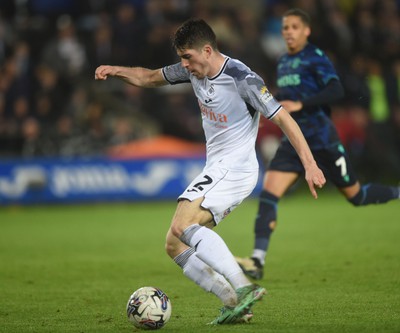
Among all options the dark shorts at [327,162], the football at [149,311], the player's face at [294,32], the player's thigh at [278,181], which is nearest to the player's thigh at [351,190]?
the dark shorts at [327,162]

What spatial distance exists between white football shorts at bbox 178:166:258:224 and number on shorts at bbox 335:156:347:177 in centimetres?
248

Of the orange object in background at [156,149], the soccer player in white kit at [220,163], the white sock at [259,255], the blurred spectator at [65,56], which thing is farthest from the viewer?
the blurred spectator at [65,56]

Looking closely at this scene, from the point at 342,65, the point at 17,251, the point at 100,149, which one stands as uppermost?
the point at 342,65

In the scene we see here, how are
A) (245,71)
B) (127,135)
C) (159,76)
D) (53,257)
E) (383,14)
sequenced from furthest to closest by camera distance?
(383,14) → (127,135) → (53,257) → (159,76) → (245,71)

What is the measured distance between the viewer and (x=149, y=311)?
6105 millimetres

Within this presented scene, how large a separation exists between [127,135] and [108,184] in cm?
159

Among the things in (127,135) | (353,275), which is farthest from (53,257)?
Result: (127,135)

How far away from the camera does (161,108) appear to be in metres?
18.4

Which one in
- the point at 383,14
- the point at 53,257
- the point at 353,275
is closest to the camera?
the point at 353,275

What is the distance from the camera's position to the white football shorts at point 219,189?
6.41 m

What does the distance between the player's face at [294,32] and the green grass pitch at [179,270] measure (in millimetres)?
2269

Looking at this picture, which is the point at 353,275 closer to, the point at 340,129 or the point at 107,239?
the point at 107,239

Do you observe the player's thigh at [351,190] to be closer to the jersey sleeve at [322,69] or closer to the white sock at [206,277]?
the jersey sleeve at [322,69]

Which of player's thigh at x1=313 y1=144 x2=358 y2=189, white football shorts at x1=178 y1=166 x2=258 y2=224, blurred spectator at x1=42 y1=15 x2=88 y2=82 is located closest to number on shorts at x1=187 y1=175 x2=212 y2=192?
white football shorts at x1=178 y1=166 x2=258 y2=224
